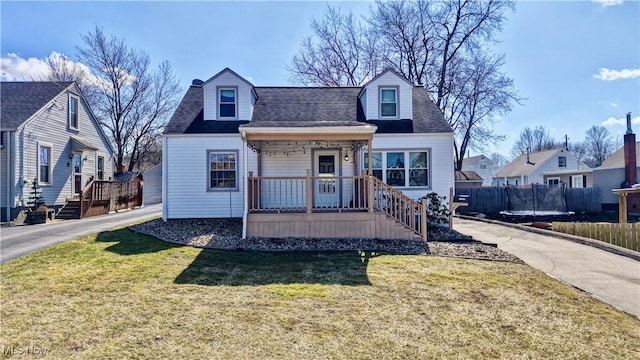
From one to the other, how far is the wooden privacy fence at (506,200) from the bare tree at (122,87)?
2757 centimetres

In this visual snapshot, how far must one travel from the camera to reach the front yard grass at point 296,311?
3615mm

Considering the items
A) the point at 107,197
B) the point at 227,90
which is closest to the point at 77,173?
the point at 107,197

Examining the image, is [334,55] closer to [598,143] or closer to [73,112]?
[73,112]

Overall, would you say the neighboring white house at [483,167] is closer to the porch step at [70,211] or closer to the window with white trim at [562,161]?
the window with white trim at [562,161]

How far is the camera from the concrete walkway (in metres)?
5.74

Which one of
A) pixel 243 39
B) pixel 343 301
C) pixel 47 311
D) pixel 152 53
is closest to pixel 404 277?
pixel 343 301

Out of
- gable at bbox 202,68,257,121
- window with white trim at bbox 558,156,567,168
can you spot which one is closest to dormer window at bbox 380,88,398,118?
gable at bbox 202,68,257,121

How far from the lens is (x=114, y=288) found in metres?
5.29

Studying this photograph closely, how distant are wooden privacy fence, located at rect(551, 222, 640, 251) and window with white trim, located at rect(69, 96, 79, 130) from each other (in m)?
22.3

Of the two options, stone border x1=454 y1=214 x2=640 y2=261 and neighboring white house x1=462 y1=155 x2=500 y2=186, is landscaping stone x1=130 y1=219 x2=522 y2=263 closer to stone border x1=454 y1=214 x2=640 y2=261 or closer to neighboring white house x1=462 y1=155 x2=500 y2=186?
stone border x1=454 y1=214 x2=640 y2=261

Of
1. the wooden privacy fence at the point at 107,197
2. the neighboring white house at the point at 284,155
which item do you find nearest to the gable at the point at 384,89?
the neighboring white house at the point at 284,155

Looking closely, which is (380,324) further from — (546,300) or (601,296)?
(601,296)

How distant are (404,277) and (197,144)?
8995 millimetres

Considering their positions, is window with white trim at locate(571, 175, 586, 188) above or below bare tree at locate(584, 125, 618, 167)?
below
